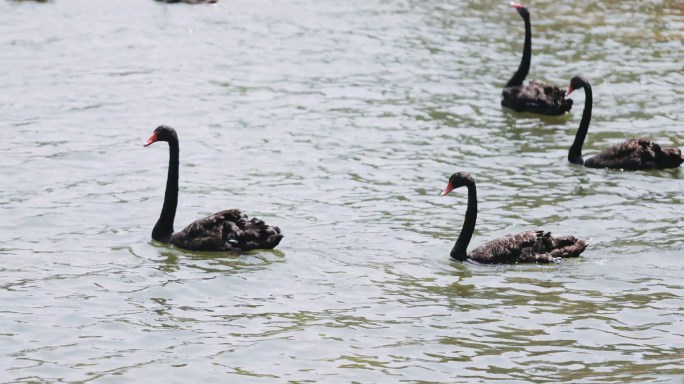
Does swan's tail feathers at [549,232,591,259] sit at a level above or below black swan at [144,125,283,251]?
above

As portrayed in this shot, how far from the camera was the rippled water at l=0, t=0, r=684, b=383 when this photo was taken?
9.48m

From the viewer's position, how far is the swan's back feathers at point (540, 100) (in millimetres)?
19609

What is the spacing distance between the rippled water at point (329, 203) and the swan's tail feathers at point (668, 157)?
0.22m

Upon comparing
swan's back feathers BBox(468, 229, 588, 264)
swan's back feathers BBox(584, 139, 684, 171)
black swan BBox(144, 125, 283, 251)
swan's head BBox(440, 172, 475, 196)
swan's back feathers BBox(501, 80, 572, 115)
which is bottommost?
black swan BBox(144, 125, 283, 251)

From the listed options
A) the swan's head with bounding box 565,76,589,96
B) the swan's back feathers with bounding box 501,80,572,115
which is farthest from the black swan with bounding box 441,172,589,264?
the swan's back feathers with bounding box 501,80,572,115

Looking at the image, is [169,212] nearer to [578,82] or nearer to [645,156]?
[645,156]

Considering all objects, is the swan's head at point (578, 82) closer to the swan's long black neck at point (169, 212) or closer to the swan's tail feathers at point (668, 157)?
the swan's tail feathers at point (668, 157)

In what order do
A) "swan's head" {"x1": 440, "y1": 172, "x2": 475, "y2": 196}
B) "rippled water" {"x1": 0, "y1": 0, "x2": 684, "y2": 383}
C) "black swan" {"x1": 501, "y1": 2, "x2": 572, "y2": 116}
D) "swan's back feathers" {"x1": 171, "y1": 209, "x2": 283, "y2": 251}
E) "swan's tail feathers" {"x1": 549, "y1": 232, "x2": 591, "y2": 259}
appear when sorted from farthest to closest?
"black swan" {"x1": 501, "y1": 2, "x2": 572, "y2": 116} → "swan's head" {"x1": 440, "y1": 172, "x2": 475, "y2": 196} → "swan's back feathers" {"x1": 171, "y1": 209, "x2": 283, "y2": 251} → "swan's tail feathers" {"x1": 549, "y1": 232, "x2": 591, "y2": 259} → "rippled water" {"x1": 0, "y1": 0, "x2": 684, "y2": 383}

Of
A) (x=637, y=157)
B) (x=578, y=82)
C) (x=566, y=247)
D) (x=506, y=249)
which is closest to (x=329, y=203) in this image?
(x=506, y=249)

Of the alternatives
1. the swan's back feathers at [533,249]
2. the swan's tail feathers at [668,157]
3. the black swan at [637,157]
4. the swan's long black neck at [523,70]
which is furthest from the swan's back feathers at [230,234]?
the swan's long black neck at [523,70]

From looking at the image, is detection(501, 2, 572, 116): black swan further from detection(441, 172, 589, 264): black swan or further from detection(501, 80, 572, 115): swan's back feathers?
detection(441, 172, 589, 264): black swan

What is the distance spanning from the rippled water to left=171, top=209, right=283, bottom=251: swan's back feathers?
21 cm

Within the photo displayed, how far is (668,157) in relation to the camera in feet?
52.0

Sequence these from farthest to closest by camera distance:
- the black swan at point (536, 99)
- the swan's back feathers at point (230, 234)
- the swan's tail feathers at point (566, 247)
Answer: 1. the black swan at point (536, 99)
2. the swan's back feathers at point (230, 234)
3. the swan's tail feathers at point (566, 247)
